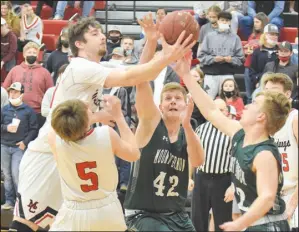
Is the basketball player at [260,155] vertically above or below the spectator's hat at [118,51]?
below

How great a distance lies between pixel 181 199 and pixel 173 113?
2.20 feet

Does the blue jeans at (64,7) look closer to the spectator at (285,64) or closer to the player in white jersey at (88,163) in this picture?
the spectator at (285,64)

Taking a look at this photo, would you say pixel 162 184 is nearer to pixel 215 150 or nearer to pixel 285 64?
pixel 215 150

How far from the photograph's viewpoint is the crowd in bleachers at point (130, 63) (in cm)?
1014

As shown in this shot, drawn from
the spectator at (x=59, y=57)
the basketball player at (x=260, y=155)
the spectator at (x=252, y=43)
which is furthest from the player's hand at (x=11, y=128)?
the basketball player at (x=260, y=155)

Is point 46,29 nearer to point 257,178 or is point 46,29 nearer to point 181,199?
point 181,199

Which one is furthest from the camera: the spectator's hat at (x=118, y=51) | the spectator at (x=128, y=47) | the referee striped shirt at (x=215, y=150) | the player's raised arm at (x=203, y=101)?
the spectator at (x=128, y=47)

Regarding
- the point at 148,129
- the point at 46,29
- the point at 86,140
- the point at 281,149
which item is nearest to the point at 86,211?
the point at 86,140

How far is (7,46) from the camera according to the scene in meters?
12.8

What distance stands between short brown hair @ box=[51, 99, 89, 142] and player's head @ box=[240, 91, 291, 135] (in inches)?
42.7

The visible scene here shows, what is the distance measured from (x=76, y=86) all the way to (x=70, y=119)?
793mm

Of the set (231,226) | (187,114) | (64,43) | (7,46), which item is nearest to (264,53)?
(64,43)

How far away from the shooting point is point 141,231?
5996mm

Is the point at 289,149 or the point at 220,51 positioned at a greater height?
the point at 220,51
